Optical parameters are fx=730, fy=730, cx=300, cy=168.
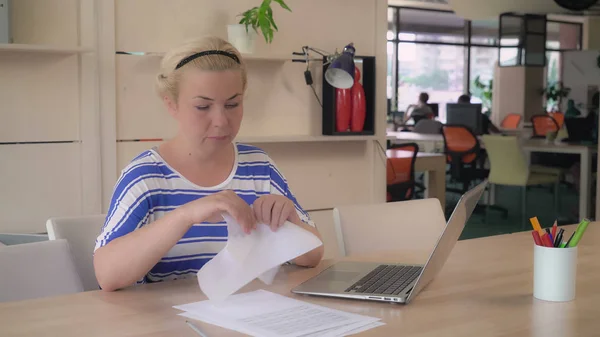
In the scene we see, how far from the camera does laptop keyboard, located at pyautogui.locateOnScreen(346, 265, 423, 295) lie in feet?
5.18

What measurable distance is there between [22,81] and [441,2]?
11184 millimetres

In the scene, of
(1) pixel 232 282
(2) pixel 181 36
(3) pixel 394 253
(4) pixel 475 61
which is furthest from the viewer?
(4) pixel 475 61

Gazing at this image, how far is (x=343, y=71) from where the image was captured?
3754 mm

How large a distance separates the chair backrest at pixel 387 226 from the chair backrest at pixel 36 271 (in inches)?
35.4

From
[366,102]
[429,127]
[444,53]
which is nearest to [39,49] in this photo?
[366,102]

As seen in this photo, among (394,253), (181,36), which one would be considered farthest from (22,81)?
(394,253)

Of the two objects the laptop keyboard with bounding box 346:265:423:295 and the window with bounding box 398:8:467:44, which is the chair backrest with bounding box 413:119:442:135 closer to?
the window with bounding box 398:8:467:44

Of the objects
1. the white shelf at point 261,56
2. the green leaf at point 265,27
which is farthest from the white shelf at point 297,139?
the green leaf at point 265,27

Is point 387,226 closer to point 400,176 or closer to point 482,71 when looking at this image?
point 400,176

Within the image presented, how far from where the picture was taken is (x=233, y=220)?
4.91 ft

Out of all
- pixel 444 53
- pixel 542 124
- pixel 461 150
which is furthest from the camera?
pixel 444 53

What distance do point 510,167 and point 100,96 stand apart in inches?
181

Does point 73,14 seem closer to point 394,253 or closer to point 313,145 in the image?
point 313,145

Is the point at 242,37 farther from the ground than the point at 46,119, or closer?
farther from the ground
